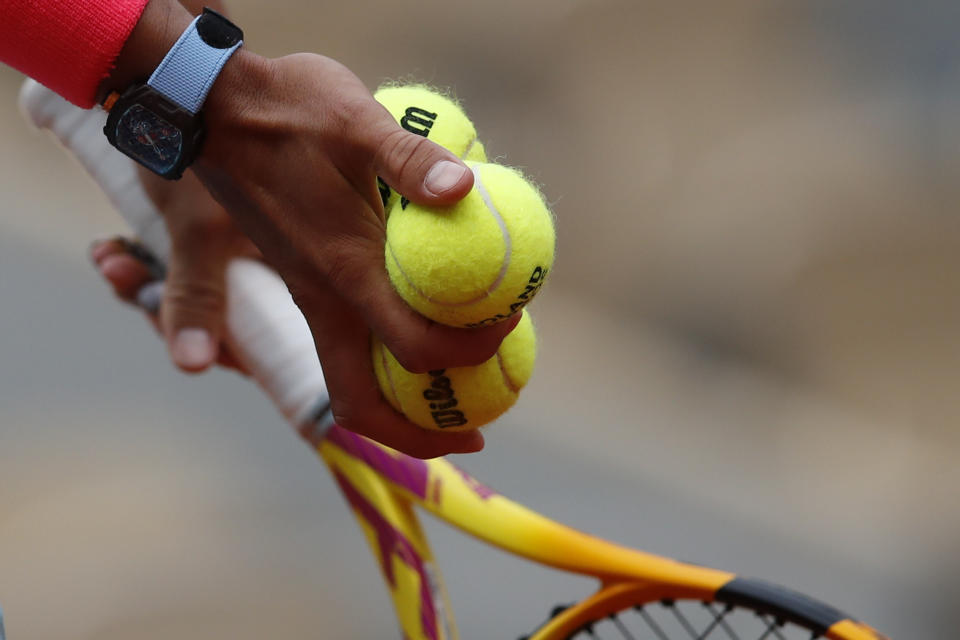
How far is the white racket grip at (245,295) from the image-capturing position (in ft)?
3.86

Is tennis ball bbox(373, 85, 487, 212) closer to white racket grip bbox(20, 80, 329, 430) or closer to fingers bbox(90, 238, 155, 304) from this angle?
white racket grip bbox(20, 80, 329, 430)

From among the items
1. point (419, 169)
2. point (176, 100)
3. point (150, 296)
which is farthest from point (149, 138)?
point (150, 296)

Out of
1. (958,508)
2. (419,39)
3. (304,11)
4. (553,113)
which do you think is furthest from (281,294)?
(304,11)

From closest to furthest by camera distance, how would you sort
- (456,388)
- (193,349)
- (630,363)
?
1. (456,388)
2. (193,349)
3. (630,363)

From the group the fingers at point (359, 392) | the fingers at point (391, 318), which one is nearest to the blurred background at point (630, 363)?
the fingers at point (359, 392)

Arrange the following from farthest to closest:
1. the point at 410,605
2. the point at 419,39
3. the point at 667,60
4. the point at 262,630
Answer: the point at 419,39 → the point at 667,60 → the point at 262,630 → the point at 410,605

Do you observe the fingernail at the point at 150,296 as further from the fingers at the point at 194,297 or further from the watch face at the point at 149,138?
the watch face at the point at 149,138

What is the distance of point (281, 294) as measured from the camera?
1225mm

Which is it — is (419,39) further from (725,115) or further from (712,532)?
(712,532)

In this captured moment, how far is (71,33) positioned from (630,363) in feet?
5.44

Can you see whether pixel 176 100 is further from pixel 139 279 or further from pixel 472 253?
pixel 139 279

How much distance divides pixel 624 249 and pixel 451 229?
1814 mm

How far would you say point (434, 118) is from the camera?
2.36 ft

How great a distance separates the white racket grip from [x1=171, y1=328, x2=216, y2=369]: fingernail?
0.04m
